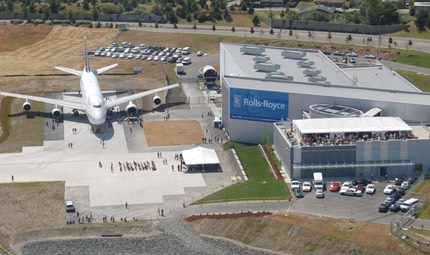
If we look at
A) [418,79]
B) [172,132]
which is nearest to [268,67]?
[172,132]

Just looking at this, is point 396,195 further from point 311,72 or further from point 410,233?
point 311,72

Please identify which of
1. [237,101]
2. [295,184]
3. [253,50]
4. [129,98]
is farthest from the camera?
[253,50]

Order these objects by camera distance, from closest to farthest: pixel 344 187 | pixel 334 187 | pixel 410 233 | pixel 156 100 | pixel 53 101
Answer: pixel 410 233, pixel 344 187, pixel 334 187, pixel 53 101, pixel 156 100

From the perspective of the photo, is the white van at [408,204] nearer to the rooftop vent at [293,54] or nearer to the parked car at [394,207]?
the parked car at [394,207]

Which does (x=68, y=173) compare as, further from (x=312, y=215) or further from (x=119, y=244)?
(x=312, y=215)

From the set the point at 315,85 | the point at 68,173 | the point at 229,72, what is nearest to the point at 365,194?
the point at 315,85

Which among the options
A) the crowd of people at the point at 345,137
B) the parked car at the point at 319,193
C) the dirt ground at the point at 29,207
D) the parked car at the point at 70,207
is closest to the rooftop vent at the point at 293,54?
the crowd of people at the point at 345,137
